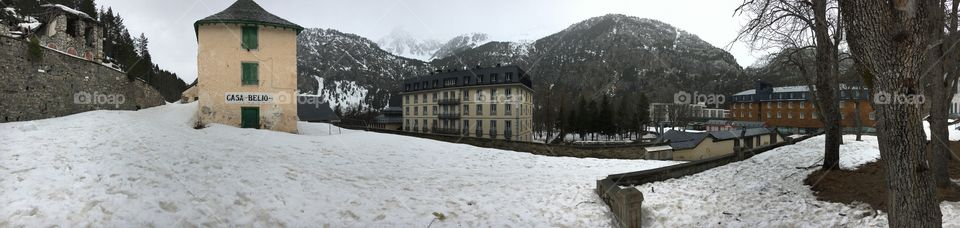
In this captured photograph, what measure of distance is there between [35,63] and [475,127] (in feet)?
131

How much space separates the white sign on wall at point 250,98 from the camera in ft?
61.3

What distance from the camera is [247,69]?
19.0 meters

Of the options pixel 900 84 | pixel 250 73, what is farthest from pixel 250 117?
pixel 900 84

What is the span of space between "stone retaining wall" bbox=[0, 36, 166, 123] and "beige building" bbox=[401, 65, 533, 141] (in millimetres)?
35605

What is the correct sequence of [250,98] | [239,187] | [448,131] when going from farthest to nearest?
[448,131] → [250,98] → [239,187]

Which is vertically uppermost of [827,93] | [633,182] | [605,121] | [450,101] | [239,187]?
[450,101]

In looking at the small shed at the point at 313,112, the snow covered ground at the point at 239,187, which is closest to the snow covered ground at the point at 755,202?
the snow covered ground at the point at 239,187

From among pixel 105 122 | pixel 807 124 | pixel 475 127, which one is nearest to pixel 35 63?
pixel 105 122

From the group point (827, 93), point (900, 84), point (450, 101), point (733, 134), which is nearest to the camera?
point (900, 84)

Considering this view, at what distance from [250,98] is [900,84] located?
22.3 meters

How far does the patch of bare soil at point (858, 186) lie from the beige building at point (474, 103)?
3678 centimetres

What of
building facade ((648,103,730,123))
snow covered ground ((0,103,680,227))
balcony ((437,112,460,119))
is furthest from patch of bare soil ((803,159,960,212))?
building facade ((648,103,730,123))

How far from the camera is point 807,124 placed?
5850 centimetres

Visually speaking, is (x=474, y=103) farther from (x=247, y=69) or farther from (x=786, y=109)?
(x=786, y=109)
